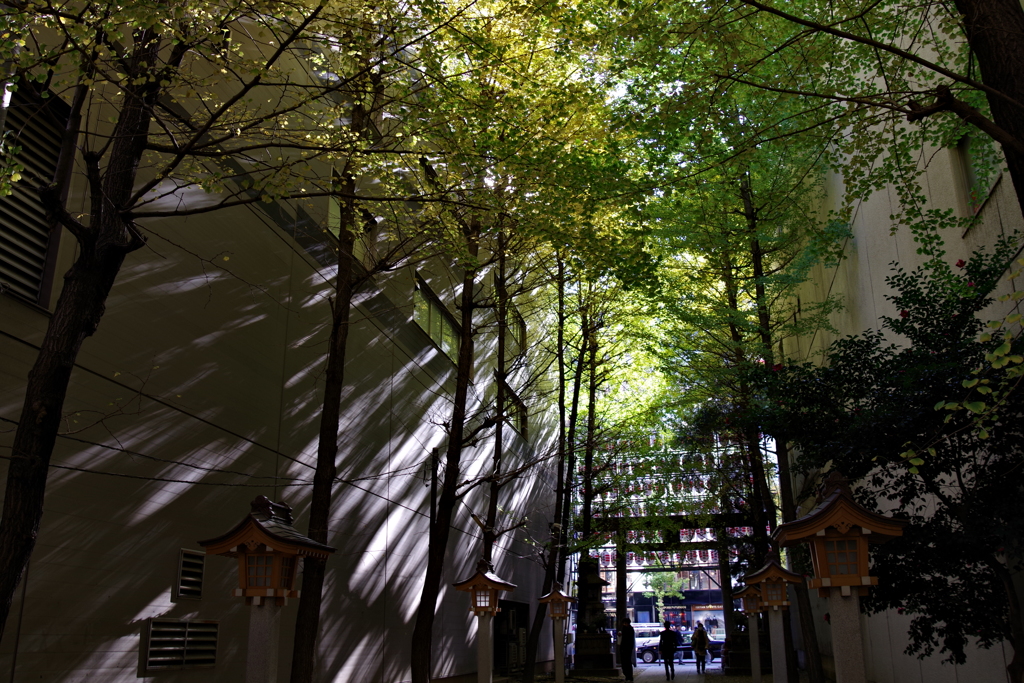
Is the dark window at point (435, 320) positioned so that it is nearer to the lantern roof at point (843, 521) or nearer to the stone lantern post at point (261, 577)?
the stone lantern post at point (261, 577)

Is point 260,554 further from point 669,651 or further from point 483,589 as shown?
point 669,651

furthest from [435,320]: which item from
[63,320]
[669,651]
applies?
[669,651]

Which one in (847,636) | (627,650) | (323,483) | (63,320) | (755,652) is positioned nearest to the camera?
(63,320)

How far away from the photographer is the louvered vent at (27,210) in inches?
277

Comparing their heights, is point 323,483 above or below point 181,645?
above

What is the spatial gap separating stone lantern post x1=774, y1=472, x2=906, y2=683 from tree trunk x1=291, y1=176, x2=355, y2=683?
210 inches

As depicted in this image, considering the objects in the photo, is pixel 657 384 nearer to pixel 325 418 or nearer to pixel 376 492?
pixel 376 492

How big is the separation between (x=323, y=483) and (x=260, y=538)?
96.5 inches

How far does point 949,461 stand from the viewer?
29.8 ft

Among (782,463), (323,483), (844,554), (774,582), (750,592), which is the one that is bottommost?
(750,592)

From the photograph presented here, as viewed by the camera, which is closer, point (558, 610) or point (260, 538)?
point (260, 538)

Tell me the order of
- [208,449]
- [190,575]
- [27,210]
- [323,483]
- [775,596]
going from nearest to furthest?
[27,210] → [190,575] → [208,449] → [323,483] → [775,596]

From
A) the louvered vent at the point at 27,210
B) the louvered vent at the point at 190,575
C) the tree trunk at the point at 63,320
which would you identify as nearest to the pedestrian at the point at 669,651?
the louvered vent at the point at 190,575

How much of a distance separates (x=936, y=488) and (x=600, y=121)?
330 inches
